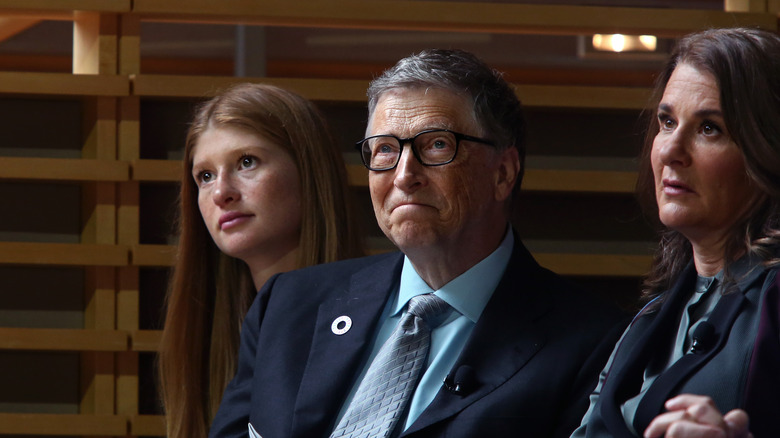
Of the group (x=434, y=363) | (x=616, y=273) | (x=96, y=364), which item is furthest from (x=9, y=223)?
(x=616, y=273)

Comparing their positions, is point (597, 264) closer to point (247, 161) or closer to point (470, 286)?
point (470, 286)

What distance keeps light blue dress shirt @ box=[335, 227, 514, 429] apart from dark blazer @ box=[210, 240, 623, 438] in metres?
0.02

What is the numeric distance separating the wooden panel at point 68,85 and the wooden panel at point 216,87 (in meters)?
0.04

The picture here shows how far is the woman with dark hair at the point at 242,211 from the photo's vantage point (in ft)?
8.91

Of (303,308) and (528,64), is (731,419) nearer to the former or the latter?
(303,308)

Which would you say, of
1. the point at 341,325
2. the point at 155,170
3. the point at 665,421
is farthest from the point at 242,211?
the point at 665,421

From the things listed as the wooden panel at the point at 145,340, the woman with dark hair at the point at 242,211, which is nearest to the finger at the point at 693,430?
the woman with dark hair at the point at 242,211

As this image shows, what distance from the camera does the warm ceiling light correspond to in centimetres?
411

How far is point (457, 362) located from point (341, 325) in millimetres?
286

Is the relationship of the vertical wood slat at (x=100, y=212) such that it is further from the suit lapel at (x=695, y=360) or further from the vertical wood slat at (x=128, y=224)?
the suit lapel at (x=695, y=360)

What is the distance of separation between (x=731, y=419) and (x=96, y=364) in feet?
5.83

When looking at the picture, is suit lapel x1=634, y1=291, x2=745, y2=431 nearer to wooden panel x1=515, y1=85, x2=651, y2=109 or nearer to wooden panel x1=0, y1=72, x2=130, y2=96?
wooden panel x1=515, y1=85, x2=651, y2=109

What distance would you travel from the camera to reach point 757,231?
1854 mm

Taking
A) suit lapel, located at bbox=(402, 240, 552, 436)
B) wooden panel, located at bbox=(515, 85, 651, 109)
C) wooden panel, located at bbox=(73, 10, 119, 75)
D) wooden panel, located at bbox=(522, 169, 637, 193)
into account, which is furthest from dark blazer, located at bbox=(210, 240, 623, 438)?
wooden panel, located at bbox=(73, 10, 119, 75)
